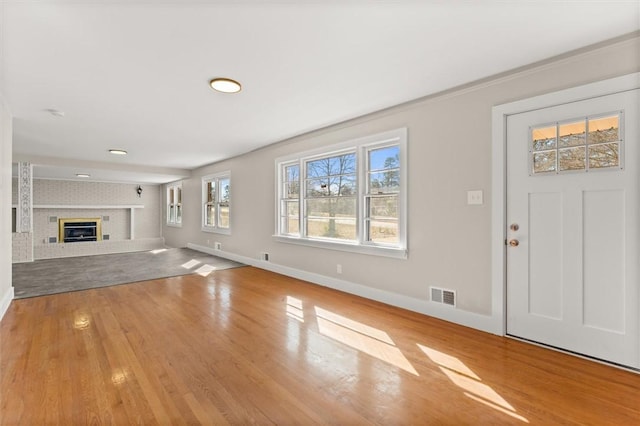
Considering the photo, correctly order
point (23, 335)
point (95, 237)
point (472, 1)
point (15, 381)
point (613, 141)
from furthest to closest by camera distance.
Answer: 1. point (95, 237)
2. point (23, 335)
3. point (613, 141)
4. point (15, 381)
5. point (472, 1)

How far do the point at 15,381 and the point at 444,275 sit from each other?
3468 millimetres

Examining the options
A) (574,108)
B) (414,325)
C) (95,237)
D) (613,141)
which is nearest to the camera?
(613,141)

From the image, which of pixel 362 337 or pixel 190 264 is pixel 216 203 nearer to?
pixel 190 264

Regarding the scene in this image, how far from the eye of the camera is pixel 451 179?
2.96 m

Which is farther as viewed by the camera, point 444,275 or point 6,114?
point 6,114

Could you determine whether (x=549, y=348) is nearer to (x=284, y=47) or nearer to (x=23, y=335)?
(x=284, y=47)

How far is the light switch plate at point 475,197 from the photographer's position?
276 cm

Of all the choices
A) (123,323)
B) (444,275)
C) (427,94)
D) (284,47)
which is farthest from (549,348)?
(123,323)

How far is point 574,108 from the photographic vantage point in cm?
227

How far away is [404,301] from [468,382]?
141 centimetres

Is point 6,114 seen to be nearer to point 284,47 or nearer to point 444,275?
point 284,47

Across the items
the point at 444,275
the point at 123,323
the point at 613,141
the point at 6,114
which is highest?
the point at 6,114

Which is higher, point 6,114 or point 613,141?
point 6,114

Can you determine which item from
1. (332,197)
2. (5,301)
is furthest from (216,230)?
(5,301)
